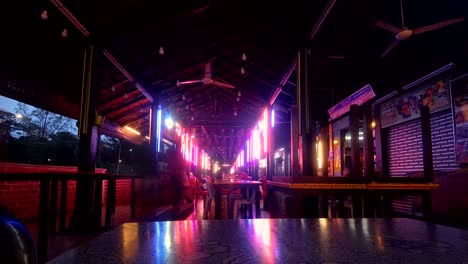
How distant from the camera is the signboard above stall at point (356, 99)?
7242 mm

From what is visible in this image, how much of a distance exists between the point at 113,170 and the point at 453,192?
10288 mm

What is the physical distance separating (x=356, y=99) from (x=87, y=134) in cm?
653

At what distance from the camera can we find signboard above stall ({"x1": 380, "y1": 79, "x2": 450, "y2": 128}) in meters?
6.78

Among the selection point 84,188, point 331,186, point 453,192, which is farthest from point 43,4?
point 453,192

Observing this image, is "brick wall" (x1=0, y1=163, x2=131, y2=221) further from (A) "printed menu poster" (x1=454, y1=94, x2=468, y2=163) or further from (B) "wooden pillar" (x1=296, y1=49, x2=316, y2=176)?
(A) "printed menu poster" (x1=454, y1=94, x2=468, y2=163)

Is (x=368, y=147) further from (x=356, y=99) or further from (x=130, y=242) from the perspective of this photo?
(x=130, y=242)

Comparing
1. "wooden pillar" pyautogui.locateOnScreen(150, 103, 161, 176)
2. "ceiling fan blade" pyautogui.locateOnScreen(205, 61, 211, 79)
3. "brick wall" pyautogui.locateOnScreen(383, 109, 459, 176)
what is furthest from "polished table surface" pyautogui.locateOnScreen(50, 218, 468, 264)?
"wooden pillar" pyautogui.locateOnScreen(150, 103, 161, 176)

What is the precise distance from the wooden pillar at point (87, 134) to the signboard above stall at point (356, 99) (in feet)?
20.1

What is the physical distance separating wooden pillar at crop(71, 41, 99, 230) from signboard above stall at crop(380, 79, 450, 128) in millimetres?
7489

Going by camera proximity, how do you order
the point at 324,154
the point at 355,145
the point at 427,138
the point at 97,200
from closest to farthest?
the point at 427,138
the point at 355,145
the point at 97,200
the point at 324,154

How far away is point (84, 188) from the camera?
5695 mm

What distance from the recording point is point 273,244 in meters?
0.66

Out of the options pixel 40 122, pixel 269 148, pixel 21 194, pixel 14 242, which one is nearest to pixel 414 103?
pixel 269 148

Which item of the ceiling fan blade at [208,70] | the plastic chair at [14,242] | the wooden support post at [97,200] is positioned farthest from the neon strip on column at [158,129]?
the plastic chair at [14,242]
